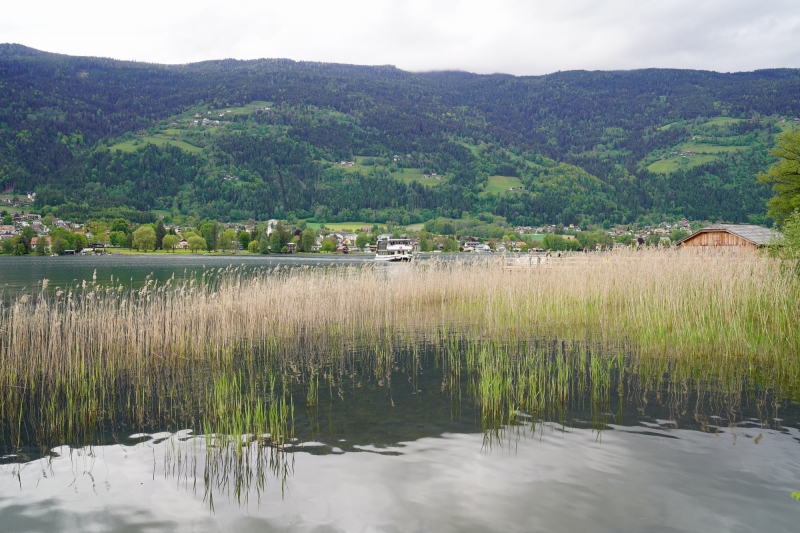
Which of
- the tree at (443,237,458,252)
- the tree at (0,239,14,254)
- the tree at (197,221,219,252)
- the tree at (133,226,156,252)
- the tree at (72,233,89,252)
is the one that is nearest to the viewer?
the tree at (0,239,14,254)

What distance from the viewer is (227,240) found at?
382ft

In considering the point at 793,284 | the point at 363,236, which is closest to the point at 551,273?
the point at 793,284

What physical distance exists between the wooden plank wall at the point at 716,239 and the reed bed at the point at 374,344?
84.8 ft

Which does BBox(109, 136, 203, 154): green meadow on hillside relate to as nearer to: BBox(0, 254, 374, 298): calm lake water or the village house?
the village house

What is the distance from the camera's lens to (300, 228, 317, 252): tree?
382 ft

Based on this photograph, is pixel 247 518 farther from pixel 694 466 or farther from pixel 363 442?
pixel 694 466

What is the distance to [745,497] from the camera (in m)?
4.82

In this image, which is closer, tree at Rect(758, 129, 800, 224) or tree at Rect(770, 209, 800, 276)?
tree at Rect(770, 209, 800, 276)

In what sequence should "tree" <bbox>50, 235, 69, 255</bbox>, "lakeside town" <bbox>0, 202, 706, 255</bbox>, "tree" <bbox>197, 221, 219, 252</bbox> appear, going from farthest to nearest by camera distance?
"tree" <bbox>197, 221, 219, 252</bbox>
"lakeside town" <bbox>0, 202, 706, 255</bbox>
"tree" <bbox>50, 235, 69, 255</bbox>

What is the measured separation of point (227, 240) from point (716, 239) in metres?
95.8

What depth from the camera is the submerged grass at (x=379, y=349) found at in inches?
287

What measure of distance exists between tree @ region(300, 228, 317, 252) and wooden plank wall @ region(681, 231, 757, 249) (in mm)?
84525

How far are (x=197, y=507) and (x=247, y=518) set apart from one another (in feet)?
1.72

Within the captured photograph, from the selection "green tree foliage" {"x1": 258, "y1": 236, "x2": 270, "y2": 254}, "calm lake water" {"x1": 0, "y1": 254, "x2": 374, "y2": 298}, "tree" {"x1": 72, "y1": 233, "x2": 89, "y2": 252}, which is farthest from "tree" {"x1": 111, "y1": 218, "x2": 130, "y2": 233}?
"calm lake water" {"x1": 0, "y1": 254, "x2": 374, "y2": 298}
